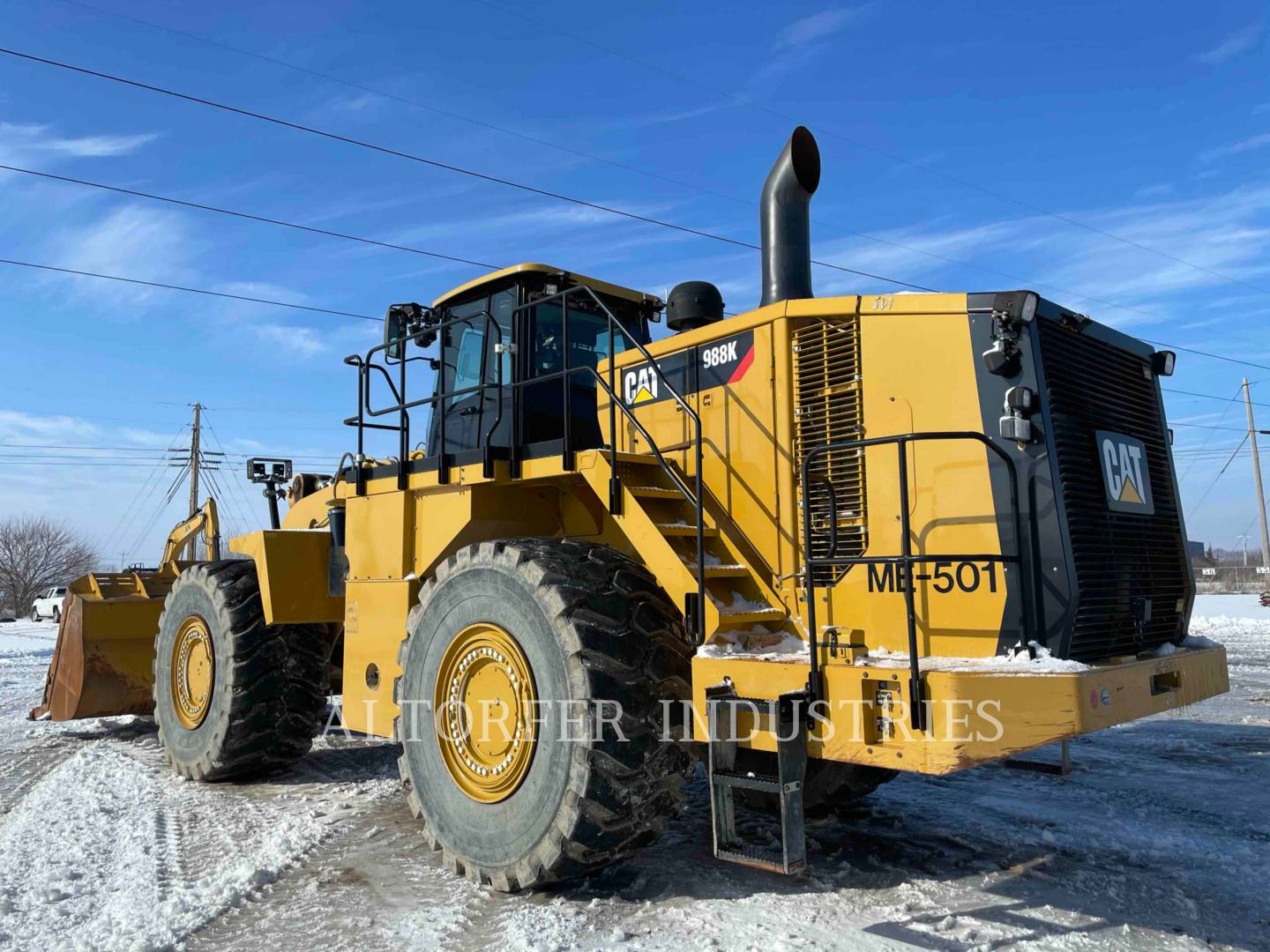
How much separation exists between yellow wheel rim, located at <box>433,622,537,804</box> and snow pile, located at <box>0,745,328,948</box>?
44.9 inches

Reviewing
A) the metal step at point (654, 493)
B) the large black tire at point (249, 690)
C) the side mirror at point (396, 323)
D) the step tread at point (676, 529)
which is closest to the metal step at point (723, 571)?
the step tread at point (676, 529)

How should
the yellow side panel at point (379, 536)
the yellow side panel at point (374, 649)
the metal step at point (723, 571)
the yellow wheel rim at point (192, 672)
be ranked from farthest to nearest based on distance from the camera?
the yellow wheel rim at point (192, 672) < the yellow side panel at point (379, 536) < the yellow side panel at point (374, 649) < the metal step at point (723, 571)

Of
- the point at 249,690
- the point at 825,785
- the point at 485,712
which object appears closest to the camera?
the point at 485,712

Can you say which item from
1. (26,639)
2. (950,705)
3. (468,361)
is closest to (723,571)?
(950,705)

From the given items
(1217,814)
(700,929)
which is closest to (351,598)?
(700,929)

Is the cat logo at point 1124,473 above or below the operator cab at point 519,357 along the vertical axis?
below

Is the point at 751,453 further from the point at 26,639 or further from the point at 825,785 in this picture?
the point at 26,639

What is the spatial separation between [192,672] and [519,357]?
407cm

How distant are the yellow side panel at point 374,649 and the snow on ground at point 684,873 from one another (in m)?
0.65

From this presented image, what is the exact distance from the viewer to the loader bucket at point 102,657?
8.74 metres

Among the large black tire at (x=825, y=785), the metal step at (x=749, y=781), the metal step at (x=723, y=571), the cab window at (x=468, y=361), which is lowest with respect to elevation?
the large black tire at (x=825, y=785)

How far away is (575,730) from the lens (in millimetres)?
4125

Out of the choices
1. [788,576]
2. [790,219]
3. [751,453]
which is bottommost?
[788,576]

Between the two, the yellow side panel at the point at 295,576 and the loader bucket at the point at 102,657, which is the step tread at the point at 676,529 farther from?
the loader bucket at the point at 102,657
